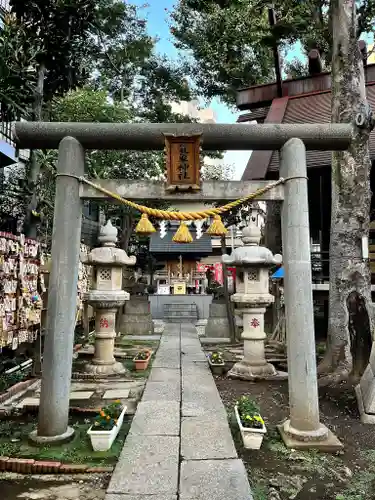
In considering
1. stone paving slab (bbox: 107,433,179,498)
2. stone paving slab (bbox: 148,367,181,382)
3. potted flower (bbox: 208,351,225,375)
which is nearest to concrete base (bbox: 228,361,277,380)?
potted flower (bbox: 208,351,225,375)

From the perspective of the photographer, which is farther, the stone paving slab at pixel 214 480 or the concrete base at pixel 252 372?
the concrete base at pixel 252 372

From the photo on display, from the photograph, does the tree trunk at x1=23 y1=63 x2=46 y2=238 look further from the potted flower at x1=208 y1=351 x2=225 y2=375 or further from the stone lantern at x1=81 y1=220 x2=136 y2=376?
the potted flower at x1=208 y1=351 x2=225 y2=375

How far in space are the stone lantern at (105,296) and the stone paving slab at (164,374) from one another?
0.83m

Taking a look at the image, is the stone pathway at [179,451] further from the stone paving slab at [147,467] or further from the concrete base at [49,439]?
the concrete base at [49,439]

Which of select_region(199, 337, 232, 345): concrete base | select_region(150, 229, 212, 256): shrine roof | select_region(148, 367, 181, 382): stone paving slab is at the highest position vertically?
select_region(150, 229, 212, 256): shrine roof

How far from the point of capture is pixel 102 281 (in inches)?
360

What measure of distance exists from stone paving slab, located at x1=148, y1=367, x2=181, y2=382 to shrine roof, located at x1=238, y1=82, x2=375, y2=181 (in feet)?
24.5

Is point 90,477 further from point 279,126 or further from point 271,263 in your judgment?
point 271,263

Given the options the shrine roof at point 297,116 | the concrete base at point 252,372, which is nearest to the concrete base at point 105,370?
the concrete base at point 252,372

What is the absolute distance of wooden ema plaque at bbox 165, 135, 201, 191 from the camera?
5.24 metres

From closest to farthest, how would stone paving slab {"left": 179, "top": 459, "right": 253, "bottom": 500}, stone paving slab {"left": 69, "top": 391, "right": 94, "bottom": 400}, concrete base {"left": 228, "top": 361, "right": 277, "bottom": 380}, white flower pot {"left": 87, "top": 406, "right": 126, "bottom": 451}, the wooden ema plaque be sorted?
stone paving slab {"left": 179, "top": 459, "right": 253, "bottom": 500} → white flower pot {"left": 87, "top": 406, "right": 126, "bottom": 451} → the wooden ema plaque → stone paving slab {"left": 69, "top": 391, "right": 94, "bottom": 400} → concrete base {"left": 228, "top": 361, "right": 277, "bottom": 380}

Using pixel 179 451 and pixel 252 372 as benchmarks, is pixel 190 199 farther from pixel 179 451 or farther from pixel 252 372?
pixel 252 372

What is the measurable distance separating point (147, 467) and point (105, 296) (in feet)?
17.2

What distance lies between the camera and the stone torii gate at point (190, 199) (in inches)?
191
